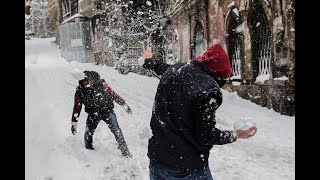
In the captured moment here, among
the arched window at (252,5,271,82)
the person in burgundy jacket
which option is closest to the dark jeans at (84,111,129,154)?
the person in burgundy jacket

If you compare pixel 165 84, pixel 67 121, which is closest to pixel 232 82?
pixel 67 121

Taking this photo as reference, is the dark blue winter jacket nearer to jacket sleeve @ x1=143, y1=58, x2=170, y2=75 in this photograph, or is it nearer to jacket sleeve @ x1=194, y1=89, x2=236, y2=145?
jacket sleeve @ x1=194, y1=89, x2=236, y2=145

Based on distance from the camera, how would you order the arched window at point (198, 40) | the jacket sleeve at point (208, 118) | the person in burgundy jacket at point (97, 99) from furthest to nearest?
the arched window at point (198, 40)
the person in burgundy jacket at point (97, 99)
the jacket sleeve at point (208, 118)

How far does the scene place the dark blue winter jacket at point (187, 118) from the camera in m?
2.09

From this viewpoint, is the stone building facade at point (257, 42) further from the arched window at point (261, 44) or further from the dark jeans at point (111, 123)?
the dark jeans at point (111, 123)

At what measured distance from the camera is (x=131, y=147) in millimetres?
6207

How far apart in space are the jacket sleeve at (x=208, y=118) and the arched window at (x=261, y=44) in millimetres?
7303

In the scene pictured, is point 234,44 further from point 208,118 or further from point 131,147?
point 208,118

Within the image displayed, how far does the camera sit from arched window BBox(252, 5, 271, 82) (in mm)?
9273

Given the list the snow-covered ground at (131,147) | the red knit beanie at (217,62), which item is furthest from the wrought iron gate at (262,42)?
the red knit beanie at (217,62)
